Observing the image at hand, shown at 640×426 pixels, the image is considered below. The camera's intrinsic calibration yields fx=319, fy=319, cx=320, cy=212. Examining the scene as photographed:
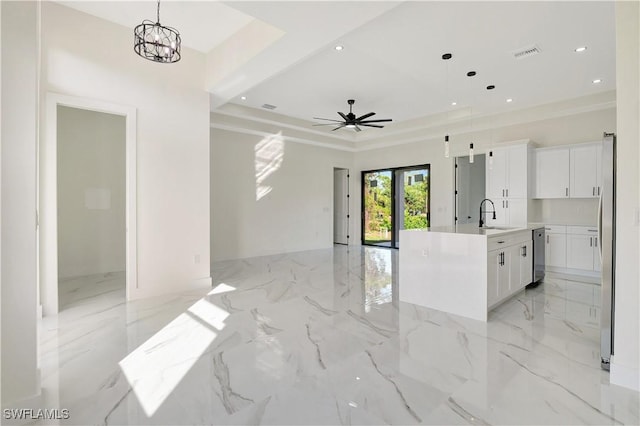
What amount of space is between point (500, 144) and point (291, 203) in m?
4.83

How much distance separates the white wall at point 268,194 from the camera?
6.88m

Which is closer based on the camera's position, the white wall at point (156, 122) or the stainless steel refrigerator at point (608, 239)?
the stainless steel refrigerator at point (608, 239)

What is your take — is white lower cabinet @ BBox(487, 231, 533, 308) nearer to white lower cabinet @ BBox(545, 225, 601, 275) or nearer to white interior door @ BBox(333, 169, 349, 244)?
white lower cabinet @ BBox(545, 225, 601, 275)

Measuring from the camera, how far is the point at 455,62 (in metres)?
4.41

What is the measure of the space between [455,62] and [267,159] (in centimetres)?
459

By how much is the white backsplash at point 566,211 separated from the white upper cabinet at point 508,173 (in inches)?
18.7

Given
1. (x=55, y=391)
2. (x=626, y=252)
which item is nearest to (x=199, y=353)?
(x=55, y=391)

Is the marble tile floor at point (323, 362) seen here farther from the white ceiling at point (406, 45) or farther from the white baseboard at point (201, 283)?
the white ceiling at point (406, 45)

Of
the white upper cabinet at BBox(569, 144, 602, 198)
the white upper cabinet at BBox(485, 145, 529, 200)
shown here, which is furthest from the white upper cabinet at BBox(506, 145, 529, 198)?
the white upper cabinet at BBox(569, 144, 602, 198)

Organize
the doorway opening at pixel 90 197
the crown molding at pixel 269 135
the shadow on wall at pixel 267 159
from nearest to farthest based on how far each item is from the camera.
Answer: the doorway opening at pixel 90 197 → the crown molding at pixel 269 135 → the shadow on wall at pixel 267 159

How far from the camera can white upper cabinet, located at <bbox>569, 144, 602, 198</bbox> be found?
539 cm

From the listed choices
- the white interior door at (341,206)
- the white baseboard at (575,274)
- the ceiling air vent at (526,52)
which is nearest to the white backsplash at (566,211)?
the white baseboard at (575,274)

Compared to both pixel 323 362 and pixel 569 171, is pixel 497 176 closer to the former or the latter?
pixel 569 171

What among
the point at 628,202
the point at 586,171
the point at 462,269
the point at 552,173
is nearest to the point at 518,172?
the point at 552,173
